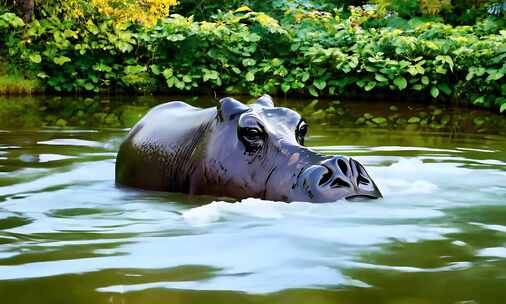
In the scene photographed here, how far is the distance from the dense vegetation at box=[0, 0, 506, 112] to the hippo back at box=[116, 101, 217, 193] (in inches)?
305

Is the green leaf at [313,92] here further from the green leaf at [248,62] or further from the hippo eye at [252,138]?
the hippo eye at [252,138]

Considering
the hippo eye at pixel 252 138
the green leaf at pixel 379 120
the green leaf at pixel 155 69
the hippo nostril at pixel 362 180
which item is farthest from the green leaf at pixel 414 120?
the hippo nostril at pixel 362 180

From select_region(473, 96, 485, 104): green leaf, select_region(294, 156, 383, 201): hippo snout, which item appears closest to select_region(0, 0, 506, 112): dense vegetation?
select_region(473, 96, 485, 104): green leaf

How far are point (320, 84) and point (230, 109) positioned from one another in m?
8.74

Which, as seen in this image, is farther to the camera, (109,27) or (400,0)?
(400,0)

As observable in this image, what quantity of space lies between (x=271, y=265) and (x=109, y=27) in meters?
12.2

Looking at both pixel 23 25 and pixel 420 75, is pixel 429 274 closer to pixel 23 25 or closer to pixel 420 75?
pixel 420 75

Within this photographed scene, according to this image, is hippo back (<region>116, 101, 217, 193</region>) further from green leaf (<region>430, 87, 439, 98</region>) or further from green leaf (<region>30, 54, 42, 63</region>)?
green leaf (<region>30, 54, 42, 63</region>)

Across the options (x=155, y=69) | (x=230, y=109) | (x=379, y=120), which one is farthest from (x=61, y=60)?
(x=230, y=109)

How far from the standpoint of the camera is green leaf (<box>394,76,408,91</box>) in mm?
13172

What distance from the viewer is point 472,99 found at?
1255 centimetres

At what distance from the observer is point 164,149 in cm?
574

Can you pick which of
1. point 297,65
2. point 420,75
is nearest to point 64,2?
point 297,65

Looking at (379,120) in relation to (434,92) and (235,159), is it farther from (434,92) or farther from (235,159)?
(235,159)
